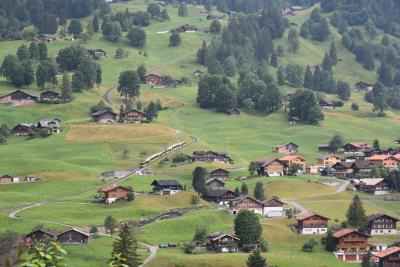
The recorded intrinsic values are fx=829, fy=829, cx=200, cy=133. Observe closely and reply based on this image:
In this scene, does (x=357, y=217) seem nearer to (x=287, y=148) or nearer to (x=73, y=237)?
(x=73, y=237)

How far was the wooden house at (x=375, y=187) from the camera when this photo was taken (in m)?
130

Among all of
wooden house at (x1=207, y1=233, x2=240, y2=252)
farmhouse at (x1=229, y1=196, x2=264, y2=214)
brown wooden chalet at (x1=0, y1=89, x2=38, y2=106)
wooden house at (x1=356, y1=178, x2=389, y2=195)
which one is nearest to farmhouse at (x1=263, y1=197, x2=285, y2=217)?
farmhouse at (x1=229, y1=196, x2=264, y2=214)

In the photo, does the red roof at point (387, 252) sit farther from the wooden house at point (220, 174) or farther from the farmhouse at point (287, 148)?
the farmhouse at point (287, 148)

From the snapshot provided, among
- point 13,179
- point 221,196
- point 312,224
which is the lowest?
point 13,179

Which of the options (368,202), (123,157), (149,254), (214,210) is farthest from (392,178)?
(149,254)

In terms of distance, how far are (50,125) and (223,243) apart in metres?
67.5

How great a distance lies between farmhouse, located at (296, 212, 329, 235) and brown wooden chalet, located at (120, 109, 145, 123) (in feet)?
211

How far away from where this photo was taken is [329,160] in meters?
150

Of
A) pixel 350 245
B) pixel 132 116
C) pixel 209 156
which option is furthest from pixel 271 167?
Answer: pixel 350 245

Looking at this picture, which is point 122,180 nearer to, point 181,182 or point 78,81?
point 181,182

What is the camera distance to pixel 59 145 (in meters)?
144

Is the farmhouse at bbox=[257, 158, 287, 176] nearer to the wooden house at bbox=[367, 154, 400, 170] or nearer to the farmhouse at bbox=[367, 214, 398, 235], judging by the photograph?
the wooden house at bbox=[367, 154, 400, 170]

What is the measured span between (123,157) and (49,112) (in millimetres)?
33018

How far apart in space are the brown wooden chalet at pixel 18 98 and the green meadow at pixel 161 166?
3.26m
